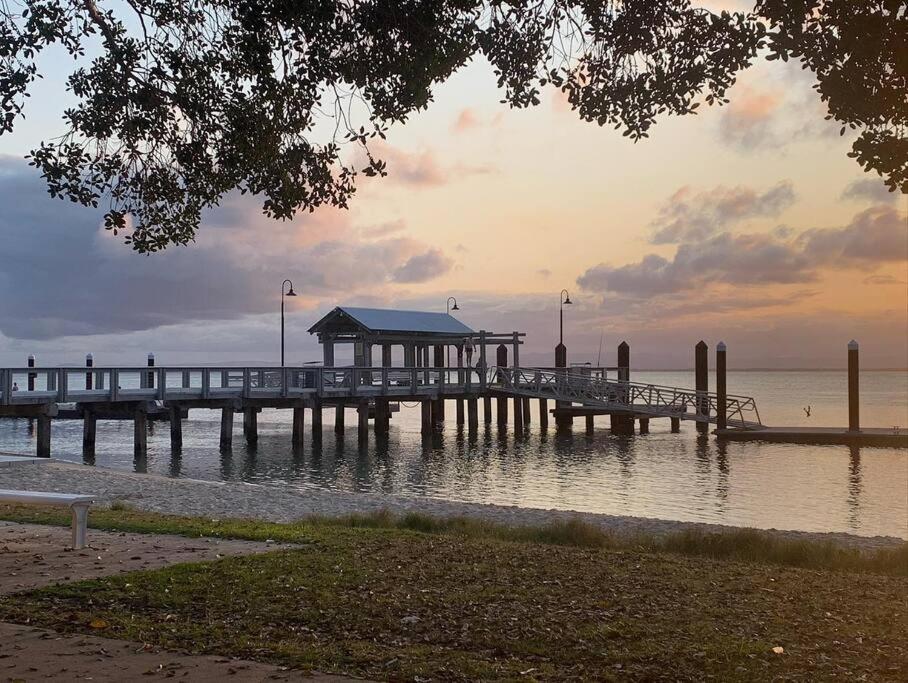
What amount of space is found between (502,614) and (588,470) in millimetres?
25099

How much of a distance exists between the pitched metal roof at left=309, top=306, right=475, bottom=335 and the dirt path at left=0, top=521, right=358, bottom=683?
34090 mm

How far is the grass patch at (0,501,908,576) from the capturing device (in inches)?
474

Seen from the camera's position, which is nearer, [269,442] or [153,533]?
[153,533]

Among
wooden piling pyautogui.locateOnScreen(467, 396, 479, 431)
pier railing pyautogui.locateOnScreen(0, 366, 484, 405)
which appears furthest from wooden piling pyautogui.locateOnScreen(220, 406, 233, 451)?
wooden piling pyautogui.locateOnScreen(467, 396, 479, 431)

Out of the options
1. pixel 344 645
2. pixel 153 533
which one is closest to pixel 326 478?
pixel 153 533

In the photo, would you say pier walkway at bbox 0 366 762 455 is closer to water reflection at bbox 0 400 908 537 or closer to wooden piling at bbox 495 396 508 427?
wooden piling at bbox 495 396 508 427

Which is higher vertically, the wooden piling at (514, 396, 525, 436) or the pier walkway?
the pier walkway

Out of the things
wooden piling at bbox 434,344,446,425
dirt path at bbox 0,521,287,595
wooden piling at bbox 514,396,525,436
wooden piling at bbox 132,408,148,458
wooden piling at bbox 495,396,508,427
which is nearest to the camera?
dirt path at bbox 0,521,287,595

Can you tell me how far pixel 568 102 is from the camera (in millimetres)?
10148

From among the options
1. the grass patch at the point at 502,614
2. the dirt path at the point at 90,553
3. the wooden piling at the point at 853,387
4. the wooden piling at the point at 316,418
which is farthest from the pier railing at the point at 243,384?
the grass patch at the point at 502,614

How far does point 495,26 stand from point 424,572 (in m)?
6.00

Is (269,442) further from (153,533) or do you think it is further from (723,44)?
(723,44)

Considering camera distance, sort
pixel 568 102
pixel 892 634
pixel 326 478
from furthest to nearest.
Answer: pixel 326 478 → pixel 568 102 → pixel 892 634

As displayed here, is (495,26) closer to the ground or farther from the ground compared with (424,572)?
farther from the ground
